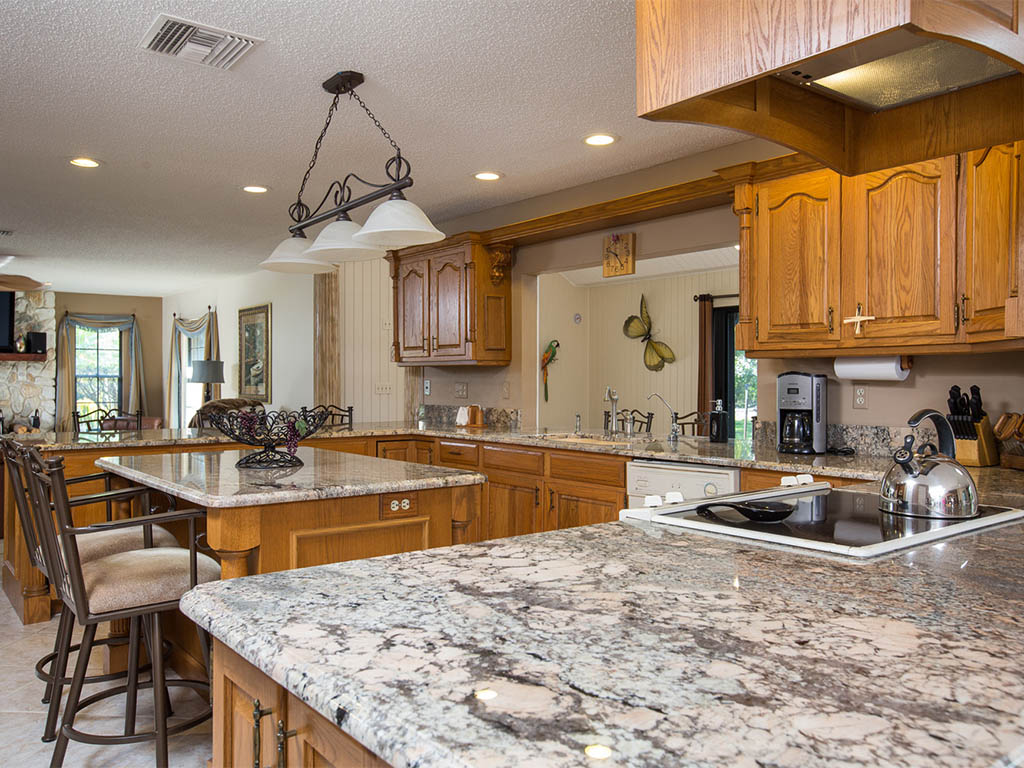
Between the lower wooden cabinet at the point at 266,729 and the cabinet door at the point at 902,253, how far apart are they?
9.22 feet

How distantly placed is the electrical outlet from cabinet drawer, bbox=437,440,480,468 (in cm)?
216

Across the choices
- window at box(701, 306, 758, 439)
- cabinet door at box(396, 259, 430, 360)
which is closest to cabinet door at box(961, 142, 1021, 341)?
cabinet door at box(396, 259, 430, 360)

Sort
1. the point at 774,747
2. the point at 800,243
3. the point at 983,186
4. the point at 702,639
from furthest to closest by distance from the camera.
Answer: the point at 800,243 < the point at 983,186 < the point at 702,639 < the point at 774,747

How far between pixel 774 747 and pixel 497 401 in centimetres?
497

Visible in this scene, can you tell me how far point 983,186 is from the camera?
2.80 meters

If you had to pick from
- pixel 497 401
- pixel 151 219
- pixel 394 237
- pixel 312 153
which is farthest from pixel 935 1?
pixel 151 219

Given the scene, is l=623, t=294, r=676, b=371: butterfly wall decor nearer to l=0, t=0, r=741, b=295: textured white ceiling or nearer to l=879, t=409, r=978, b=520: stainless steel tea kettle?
l=0, t=0, r=741, b=295: textured white ceiling

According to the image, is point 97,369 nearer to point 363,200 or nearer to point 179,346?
point 179,346

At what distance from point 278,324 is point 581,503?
5550 mm

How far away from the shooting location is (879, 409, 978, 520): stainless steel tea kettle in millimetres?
1559

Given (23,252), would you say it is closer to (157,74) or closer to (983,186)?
(157,74)

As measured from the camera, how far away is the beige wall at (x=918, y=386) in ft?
10.3

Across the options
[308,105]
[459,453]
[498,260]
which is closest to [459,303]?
[498,260]

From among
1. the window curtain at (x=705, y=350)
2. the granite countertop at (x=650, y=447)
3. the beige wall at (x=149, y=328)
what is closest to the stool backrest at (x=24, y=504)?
the granite countertop at (x=650, y=447)
